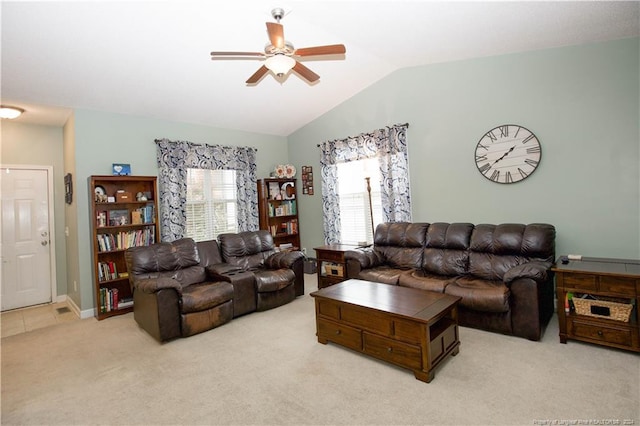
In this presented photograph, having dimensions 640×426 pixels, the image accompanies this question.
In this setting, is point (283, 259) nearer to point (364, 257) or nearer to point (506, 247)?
point (364, 257)

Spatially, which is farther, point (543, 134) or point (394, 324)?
point (543, 134)

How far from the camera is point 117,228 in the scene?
4.60m

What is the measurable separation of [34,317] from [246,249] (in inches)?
118

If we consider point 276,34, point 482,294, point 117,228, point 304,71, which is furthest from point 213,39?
point 482,294

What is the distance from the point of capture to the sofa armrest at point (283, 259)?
443 centimetres

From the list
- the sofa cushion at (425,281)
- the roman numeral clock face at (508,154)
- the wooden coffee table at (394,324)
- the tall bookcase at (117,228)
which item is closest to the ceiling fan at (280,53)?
the wooden coffee table at (394,324)

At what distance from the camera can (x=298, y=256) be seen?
14.9 ft

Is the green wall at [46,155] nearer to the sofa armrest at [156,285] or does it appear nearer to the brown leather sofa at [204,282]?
the brown leather sofa at [204,282]

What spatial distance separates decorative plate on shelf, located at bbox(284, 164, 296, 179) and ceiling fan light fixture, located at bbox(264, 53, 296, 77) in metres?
3.52

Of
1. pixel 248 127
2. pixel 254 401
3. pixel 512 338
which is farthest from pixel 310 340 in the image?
pixel 248 127

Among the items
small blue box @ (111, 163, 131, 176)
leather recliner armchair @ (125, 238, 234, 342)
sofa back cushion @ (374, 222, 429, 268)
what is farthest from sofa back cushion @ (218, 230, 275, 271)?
sofa back cushion @ (374, 222, 429, 268)

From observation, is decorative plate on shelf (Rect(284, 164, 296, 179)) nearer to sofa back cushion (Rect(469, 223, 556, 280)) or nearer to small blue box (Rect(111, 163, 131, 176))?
small blue box (Rect(111, 163, 131, 176))

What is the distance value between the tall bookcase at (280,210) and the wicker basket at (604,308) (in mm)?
4475

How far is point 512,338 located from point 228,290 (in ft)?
9.61
